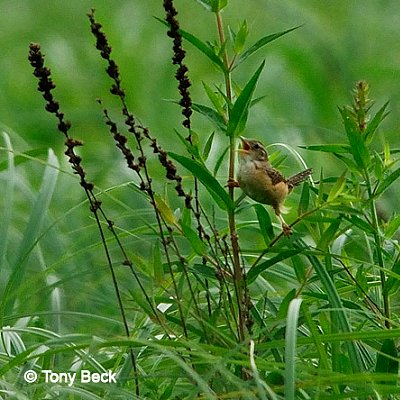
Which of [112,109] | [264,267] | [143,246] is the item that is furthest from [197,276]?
[112,109]

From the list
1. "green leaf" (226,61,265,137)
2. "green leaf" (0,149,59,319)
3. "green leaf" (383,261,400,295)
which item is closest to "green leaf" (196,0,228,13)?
"green leaf" (226,61,265,137)

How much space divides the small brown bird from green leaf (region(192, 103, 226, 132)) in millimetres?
76

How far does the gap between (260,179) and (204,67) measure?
13.9 ft

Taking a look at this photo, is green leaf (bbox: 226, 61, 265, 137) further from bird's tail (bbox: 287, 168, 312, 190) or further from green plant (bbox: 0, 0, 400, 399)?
bird's tail (bbox: 287, 168, 312, 190)

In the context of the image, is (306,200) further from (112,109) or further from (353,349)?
(112,109)

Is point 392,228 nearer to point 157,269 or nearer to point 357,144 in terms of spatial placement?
point 357,144

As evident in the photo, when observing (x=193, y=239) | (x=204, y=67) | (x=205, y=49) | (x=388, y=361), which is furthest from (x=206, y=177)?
(x=204, y=67)

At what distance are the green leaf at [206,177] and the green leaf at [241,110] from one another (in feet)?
0.31

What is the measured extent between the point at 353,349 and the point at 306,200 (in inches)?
12.7

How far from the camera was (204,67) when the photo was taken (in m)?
6.86

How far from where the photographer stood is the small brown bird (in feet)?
8.82

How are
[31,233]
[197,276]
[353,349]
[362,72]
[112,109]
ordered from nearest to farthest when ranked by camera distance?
[353,349], [197,276], [31,233], [362,72], [112,109]

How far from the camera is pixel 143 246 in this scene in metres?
4.61

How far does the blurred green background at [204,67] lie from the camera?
17.7 ft
